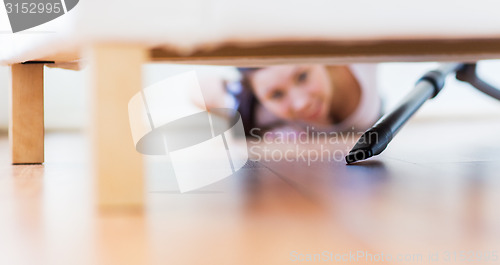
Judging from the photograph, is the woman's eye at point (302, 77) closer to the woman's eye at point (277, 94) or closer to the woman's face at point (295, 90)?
the woman's face at point (295, 90)

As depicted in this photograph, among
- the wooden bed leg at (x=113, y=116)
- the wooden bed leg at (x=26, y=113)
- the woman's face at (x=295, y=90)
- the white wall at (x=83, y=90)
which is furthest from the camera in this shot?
the white wall at (x=83, y=90)

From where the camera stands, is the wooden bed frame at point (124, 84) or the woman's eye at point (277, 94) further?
the woman's eye at point (277, 94)

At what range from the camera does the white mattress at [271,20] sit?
56 cm

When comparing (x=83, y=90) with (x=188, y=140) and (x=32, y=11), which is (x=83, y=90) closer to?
(x=188, y=140)

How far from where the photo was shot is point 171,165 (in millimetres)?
1237

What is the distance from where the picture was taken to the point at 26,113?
4.08ft

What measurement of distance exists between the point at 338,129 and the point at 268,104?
0.40 metres

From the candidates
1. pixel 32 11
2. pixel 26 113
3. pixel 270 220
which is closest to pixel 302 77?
pixel 26 113

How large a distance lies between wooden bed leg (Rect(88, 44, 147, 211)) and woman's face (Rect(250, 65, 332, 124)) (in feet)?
5.45

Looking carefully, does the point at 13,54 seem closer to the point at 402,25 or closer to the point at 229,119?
the point at 402,25

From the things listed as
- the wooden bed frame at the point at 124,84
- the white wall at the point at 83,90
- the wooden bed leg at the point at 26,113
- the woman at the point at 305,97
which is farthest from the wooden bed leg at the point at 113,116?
the white wall at the point at 83,90

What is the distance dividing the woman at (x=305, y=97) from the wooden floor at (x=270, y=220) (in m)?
1.25

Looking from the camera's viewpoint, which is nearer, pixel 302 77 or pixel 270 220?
pixel 270 220

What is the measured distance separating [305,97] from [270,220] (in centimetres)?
179
